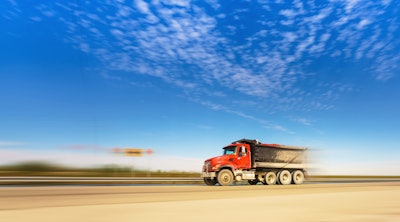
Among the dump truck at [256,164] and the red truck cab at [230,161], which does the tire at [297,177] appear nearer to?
the dump truck at [256,164]

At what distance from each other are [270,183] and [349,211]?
16.1 meters

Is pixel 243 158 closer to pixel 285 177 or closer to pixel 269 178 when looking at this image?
pixel 269 178

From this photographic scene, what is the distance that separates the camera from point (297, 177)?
89.6 ft

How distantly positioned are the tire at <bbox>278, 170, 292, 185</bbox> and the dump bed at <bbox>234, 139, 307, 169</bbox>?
0.44 m

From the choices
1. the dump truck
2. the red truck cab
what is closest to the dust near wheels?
the dump truck

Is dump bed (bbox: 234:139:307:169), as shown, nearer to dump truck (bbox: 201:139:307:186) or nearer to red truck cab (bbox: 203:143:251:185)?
dump truck (bbox: 201:139:307:186)

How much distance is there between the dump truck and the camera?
24.3 meters

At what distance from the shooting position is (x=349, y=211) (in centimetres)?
1027

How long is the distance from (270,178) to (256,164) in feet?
5.76

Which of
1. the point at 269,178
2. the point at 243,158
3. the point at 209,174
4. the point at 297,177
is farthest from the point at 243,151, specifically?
the point at 297,177

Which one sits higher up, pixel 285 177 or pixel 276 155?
pixel 276 155

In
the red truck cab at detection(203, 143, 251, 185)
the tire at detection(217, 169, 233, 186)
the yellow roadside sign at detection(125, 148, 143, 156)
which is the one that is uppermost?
the yellow roadside sign at detection(125, 148, 143, 156)

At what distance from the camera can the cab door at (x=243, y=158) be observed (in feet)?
81.3

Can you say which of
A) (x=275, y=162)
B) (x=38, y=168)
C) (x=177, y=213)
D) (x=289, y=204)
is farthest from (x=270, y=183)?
(x=38, y=168)
